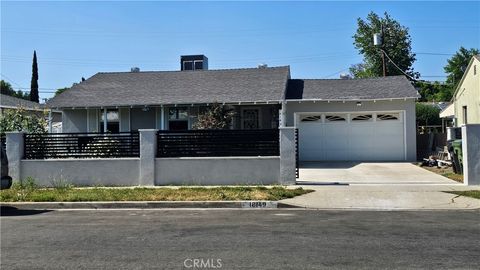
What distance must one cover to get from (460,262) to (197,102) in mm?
17292

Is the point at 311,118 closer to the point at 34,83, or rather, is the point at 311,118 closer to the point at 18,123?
the point at 18,123

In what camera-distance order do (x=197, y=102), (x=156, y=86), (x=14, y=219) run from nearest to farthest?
(x=14, y=219) → (x=197, y=102) → (x=156, y=86)

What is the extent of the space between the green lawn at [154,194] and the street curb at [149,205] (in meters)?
0.30

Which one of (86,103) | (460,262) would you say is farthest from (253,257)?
(86,103)

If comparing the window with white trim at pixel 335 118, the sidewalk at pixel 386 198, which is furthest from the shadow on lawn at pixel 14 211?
the window with white trim at pixel 335 118

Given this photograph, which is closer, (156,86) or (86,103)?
(86,103)

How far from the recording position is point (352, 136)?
78.4 ft

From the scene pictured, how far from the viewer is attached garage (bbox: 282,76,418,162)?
2350cm

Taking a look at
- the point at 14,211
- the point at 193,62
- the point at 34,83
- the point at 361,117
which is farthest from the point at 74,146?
the point at 34,83

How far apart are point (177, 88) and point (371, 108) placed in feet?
30.4

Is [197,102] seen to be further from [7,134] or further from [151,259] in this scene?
[151,259]

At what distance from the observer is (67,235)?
8.84 metres

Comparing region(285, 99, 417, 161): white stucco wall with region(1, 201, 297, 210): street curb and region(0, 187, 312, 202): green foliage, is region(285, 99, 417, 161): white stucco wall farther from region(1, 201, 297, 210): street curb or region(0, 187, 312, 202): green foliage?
region(1, 201, 297, 210): street curb

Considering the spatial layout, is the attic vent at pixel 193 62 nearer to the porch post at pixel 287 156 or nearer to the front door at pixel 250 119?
the front door at pixel 250 119
